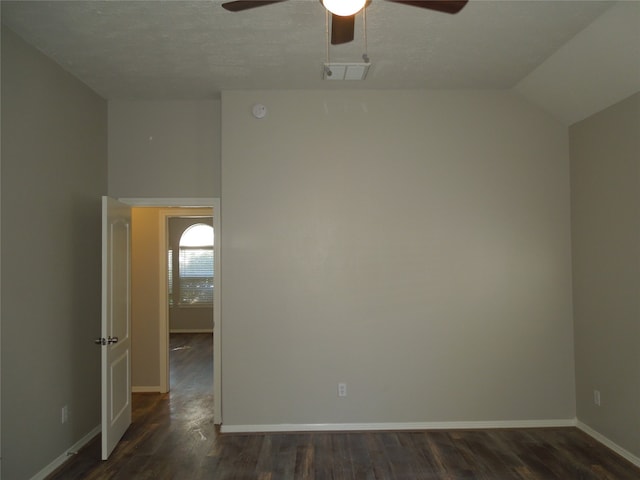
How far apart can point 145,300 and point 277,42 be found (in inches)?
132

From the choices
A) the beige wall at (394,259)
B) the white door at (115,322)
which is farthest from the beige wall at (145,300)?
the beige wall at (394,259)

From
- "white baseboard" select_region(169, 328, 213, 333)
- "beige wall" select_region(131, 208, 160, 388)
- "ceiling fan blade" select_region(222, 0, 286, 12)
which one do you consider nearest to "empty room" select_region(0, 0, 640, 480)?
"beige wall" select_region(131, 208, 160, 388)

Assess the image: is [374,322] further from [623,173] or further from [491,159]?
[623,173]

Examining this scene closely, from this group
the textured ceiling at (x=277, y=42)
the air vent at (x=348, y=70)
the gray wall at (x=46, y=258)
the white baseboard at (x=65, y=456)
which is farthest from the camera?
the air vent at (x=348, y=70)

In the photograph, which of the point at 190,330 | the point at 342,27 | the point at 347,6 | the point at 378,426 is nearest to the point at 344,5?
the point at 347,6

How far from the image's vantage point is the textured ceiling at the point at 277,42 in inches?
103

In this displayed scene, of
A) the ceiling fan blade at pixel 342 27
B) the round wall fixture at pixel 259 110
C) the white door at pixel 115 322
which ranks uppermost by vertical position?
the round wall fixture at pixel 259 110

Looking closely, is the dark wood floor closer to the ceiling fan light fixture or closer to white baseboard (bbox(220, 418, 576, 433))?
white baseboard (bbox(220, 418, 576, 433))

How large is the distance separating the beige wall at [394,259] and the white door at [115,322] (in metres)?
0.87

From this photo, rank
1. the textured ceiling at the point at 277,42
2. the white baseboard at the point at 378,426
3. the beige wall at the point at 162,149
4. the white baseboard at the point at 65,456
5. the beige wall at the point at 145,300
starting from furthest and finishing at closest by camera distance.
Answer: the beige wall at the point at 145,300 → the beige wall at the point at 162,149 → the white baseboard at the point at 378,426 → the white baseboard at the point at 65,456 → the textured ceiling at the point at 277,42

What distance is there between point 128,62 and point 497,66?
2.89m

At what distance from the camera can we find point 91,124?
12.5 feet

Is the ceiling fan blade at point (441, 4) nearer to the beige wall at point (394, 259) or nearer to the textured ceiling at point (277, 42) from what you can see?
the textured ceiling at point (277, 42)

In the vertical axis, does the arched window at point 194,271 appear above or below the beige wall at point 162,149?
below
